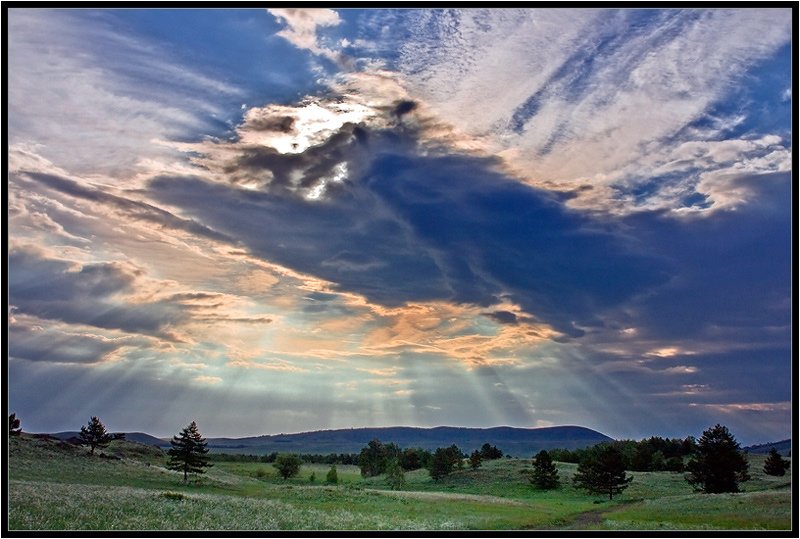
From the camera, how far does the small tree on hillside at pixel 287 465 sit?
98250 millimetres

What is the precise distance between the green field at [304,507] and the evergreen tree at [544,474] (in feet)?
10.9

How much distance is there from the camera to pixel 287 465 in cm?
9919

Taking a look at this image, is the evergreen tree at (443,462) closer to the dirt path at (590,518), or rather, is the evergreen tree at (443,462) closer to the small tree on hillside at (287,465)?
the small tree on hillside at (287,465)

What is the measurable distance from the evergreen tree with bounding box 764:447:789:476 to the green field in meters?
1.54

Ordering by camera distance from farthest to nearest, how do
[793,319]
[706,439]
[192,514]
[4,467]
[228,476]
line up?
[228,476] < [706,439] < [192,514] < [4,467] < [793,319]

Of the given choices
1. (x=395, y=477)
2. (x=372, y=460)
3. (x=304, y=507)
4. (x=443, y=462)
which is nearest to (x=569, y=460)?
(x=443, y=462)

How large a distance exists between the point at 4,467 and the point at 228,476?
5191cm

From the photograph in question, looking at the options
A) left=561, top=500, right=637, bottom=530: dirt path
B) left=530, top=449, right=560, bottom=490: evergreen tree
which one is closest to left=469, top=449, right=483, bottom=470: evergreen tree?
left=530, top=449, right=560, bottom=490: evergreen tree

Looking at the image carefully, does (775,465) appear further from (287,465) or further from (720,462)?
(287,465)

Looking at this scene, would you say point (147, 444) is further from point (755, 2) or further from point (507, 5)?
point (755, 2)

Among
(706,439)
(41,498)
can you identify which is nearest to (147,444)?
(41,498)

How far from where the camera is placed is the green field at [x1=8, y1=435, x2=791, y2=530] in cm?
3841

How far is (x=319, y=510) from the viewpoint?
46.3m

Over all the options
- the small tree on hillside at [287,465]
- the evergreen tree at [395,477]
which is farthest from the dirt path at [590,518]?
the small tree on hillside at [287,465]
